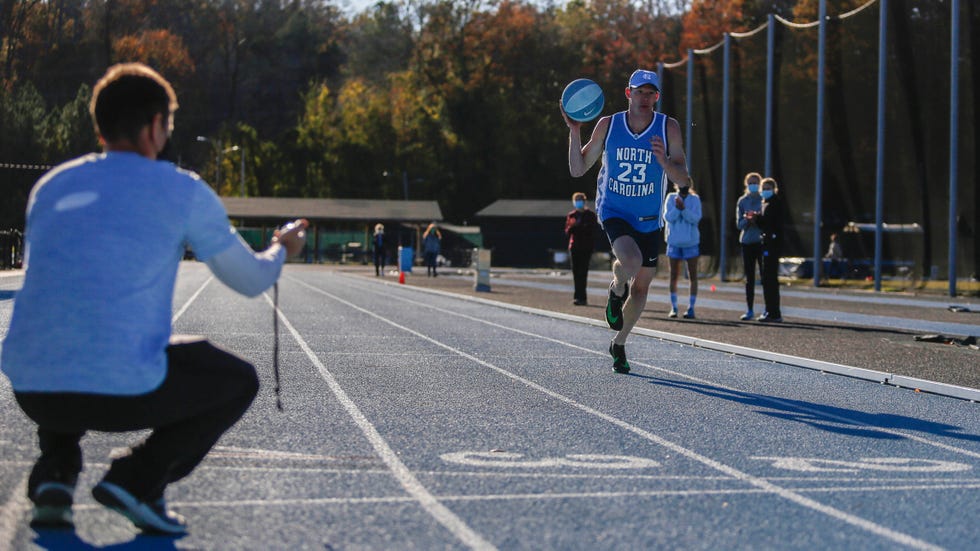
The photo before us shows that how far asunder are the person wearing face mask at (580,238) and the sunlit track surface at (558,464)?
34.1ft

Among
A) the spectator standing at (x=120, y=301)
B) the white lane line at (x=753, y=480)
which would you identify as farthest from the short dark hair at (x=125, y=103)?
the white lane line at (x=753, y=480)

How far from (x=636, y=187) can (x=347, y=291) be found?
19692mm

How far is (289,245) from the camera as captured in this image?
4480mm

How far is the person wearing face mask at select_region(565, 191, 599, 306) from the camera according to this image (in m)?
21.3

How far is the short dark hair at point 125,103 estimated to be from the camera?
4070 millimetres

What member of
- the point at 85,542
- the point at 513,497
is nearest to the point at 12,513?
the point at 85,542

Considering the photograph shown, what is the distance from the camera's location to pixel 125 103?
409 centimetres

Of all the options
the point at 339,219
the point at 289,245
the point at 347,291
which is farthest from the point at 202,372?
the point at 339,219

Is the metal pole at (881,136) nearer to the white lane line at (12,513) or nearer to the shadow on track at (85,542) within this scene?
the white lane line at (12,513)

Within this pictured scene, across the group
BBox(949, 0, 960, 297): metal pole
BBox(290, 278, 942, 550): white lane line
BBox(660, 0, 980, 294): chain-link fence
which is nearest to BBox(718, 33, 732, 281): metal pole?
BBox(660, 0, 980, 294): chain-link fence

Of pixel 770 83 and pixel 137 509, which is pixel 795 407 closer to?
pixel 137 509

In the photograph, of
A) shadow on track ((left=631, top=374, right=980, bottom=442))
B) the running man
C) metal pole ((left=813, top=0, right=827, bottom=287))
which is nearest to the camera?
shadow on track ((left=631, top=374, right=980, bottom=442))

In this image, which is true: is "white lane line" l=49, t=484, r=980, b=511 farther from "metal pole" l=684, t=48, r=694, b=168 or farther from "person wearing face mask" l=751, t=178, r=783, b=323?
"metal pole" l=684, t=48, r=694, b=168

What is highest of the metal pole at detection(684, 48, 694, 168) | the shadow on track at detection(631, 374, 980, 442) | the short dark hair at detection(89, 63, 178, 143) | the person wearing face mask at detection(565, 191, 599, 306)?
the metal pole at detection(684, 48, 694, 168)
